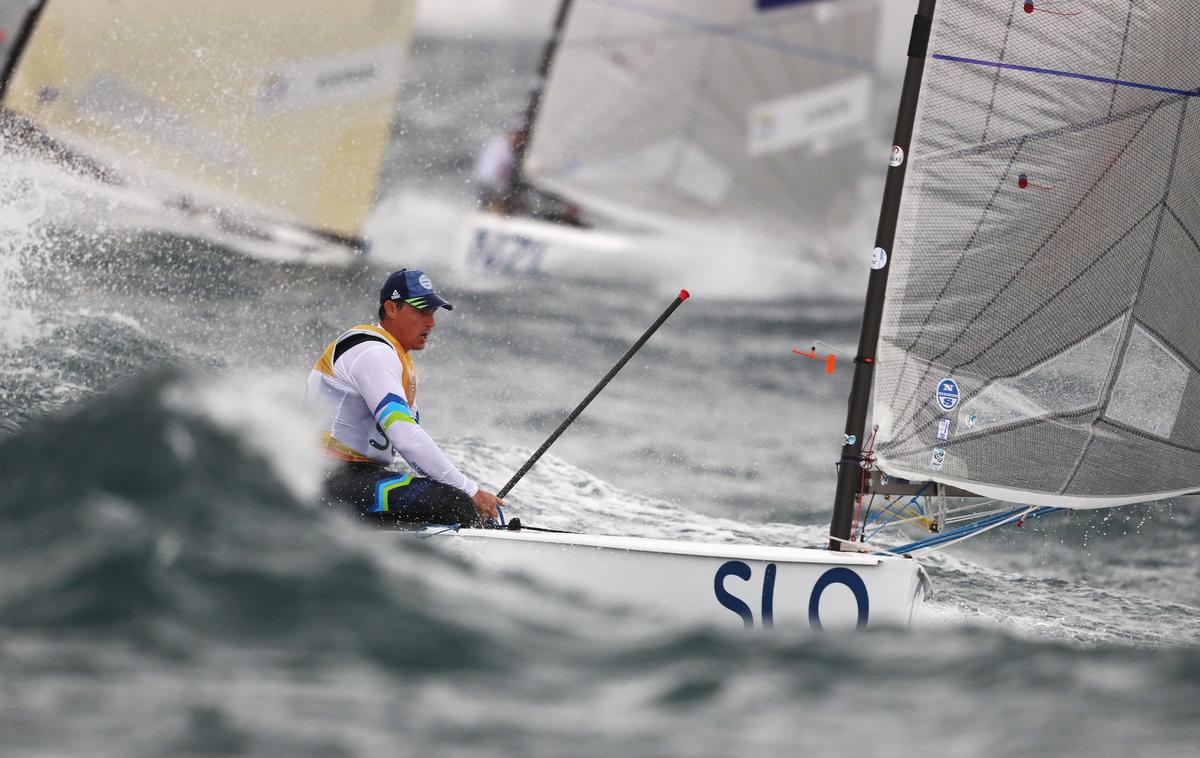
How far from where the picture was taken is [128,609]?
198cm

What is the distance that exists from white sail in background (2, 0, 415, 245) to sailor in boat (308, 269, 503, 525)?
16.1 feet

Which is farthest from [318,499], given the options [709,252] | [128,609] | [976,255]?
[709,252]

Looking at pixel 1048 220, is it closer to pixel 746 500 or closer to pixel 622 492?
pixel 622 492

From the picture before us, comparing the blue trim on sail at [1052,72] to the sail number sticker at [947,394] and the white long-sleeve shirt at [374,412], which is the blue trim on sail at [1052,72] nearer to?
the sail number sticker at [947,394]

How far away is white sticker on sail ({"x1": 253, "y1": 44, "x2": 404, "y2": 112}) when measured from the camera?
8.13 meters

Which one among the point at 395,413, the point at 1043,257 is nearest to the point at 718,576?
the point at 395,413

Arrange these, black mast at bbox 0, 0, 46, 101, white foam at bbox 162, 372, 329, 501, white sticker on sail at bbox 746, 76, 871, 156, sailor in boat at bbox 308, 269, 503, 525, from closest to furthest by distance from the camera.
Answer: white foam at bbox 162, 372, 329, 501 < sailor in boat at bbox 308, 269, 503, 525 < black mast at bbox 0, 0, 46, 101 < white sticker on sail at bbox 746, 76, 871, 156

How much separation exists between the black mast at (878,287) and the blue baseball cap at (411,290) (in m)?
1.11

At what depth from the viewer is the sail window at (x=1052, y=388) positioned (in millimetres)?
3617

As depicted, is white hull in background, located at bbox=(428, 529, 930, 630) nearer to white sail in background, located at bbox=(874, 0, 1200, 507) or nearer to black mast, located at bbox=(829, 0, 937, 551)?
black mast, located at bbox=(829, 0, 937, 551)

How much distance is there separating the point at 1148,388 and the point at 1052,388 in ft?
0.85

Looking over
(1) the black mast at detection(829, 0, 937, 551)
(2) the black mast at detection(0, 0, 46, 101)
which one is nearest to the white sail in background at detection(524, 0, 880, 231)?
(2) the black mast at detection(0, 0, 46, 101)

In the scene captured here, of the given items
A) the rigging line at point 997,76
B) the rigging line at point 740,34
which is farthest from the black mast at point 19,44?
the rigging line at point 997,76

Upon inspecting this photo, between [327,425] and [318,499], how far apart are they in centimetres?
31
